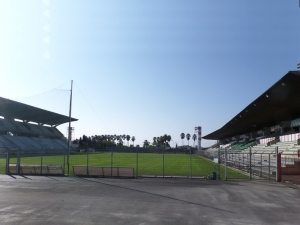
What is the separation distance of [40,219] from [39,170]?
1827 centimetres

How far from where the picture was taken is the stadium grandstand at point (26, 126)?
299 feet

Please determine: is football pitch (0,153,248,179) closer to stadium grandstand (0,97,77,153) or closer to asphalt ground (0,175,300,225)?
asphalt ground (0,175,300,225)

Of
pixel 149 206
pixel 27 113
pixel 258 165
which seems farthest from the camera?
pixel 27 113

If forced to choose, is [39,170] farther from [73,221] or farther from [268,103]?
[268,103]

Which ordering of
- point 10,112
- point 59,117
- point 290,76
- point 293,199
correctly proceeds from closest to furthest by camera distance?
point 293,199
point 290,76
point 10,112
point 59,117

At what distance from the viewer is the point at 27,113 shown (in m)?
105

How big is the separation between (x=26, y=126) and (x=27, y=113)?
8.08 m

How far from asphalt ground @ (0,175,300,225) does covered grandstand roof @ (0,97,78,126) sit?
71280 millimetres

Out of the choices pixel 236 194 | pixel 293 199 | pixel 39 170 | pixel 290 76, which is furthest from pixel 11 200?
pixel 290 76

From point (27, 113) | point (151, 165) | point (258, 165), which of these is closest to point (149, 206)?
point (258, 165)

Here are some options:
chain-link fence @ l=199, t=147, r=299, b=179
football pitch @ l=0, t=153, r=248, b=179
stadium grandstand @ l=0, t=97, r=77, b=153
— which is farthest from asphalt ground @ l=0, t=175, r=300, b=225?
stadium grandstand @ l=0, t=97, r=77, b=153

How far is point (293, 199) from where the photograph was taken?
1566 cm

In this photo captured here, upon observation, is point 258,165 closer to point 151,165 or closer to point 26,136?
point 151,165

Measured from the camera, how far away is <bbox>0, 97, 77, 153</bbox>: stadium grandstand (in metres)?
91.1
